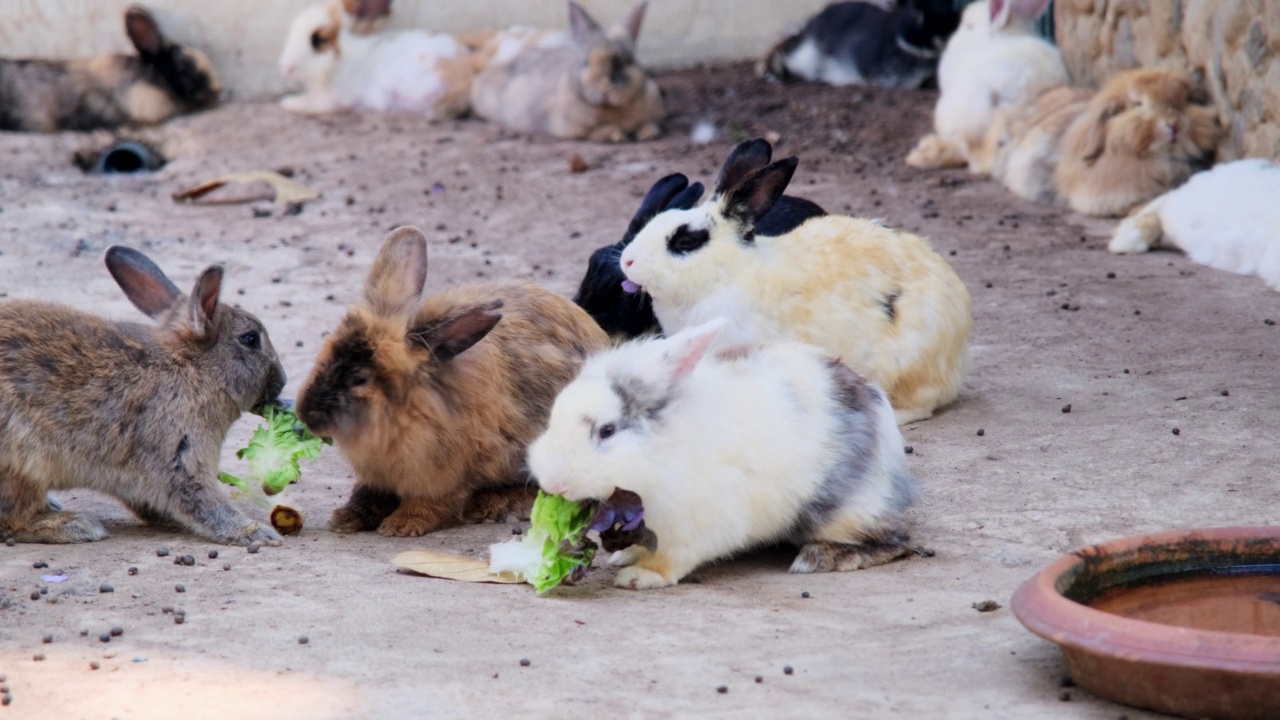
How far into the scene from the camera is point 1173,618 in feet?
11.1

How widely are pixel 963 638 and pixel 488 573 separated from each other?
51.4 inches

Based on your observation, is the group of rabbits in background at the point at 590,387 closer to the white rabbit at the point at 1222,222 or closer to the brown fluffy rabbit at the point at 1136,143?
the white rabbit at the point at 1222,222

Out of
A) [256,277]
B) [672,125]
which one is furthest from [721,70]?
[256,277]

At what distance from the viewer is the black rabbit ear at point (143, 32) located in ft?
39.0

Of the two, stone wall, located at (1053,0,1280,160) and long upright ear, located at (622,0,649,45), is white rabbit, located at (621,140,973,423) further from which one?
long upright ear, located at (622,0,649,45)

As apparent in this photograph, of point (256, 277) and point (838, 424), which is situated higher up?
point (838, 424)

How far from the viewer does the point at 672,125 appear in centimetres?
1140

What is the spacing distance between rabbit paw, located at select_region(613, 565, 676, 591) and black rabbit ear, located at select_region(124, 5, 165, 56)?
9351 millimetres

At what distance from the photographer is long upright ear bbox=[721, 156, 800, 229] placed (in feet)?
16.9

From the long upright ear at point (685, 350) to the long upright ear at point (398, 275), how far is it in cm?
93

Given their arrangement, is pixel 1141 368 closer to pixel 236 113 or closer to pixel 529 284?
pixel 529 284

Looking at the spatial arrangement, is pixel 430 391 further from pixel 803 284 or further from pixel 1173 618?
pixel 1173 618

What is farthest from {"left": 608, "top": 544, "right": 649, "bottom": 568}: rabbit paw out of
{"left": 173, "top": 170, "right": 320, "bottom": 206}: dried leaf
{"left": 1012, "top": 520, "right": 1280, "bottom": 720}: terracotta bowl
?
{"left": 173, "top": 170, "right": 320, "bottom": 206}: dried leaf

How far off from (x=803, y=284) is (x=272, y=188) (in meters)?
5.66
